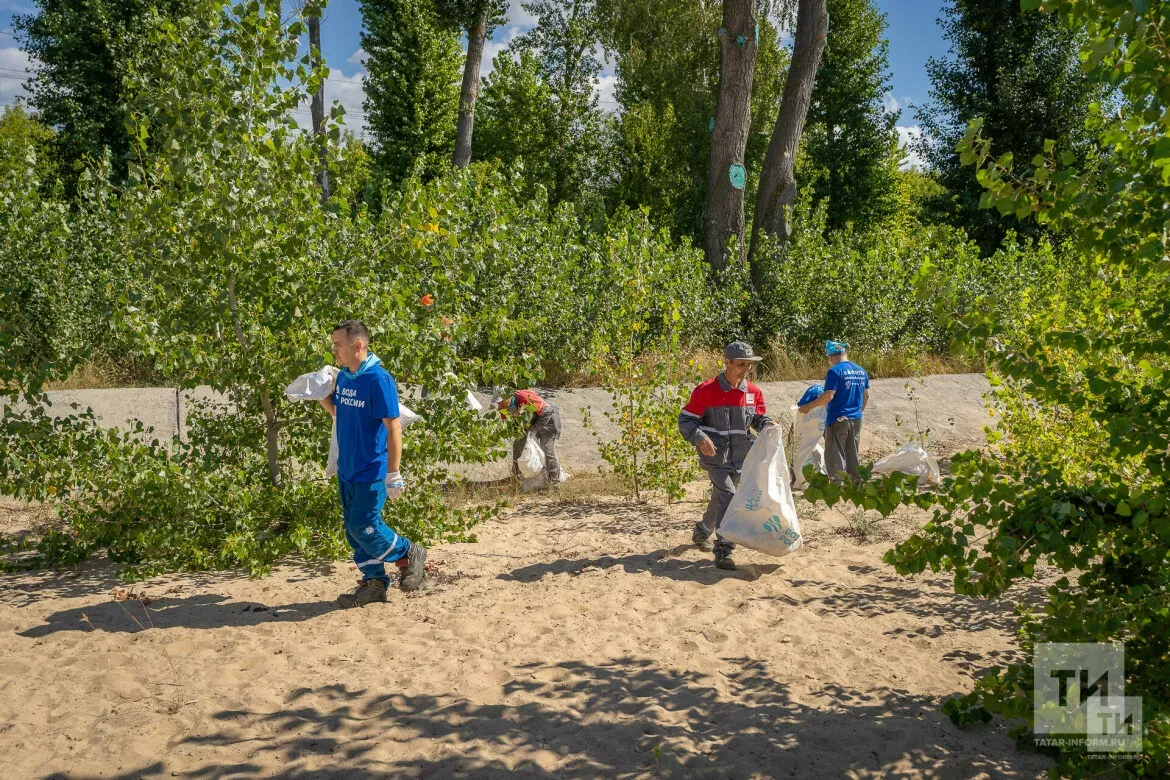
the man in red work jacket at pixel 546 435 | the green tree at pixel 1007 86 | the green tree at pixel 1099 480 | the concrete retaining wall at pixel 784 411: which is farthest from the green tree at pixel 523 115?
the green tree at pixel 1099 480

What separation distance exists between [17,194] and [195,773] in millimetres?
4564

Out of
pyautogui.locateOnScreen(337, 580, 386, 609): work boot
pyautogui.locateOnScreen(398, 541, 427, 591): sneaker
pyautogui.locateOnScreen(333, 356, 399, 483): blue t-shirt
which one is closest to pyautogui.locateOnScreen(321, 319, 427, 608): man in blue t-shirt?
pyautogui.locateOnScreen(333, 356, 399, 483): blue t-shirt

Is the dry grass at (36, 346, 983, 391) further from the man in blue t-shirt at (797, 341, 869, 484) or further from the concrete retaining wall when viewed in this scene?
the man in blue t-shirt at (797, 341, 869, 484)

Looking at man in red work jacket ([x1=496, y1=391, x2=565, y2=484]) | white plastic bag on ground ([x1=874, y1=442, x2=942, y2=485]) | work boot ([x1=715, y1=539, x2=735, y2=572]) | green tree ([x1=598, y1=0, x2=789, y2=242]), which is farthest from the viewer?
green tree ([x1=598, y1=0, x2=789, y2=242])

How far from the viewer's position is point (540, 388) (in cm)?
1202

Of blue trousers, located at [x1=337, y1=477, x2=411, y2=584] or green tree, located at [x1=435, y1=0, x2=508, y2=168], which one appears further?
green tree, located at [x1=435, y1=0, x2=508, y2=168]

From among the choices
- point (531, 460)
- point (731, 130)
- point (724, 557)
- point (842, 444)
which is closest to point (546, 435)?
point (531, 460)

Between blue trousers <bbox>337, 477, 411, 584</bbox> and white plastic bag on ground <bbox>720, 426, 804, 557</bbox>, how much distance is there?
2332 mm

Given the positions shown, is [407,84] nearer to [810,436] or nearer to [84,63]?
[84,63]

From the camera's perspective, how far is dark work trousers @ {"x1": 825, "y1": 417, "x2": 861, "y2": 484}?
28.1ft

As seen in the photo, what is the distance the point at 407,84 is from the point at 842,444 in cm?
2100

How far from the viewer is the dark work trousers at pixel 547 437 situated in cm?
924

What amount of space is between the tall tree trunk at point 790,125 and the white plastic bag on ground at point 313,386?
431 inches

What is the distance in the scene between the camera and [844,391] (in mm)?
8500
